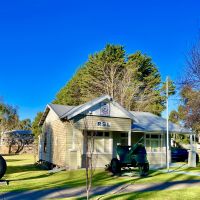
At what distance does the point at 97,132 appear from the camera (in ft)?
73.5

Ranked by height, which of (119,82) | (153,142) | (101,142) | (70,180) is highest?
(119,82)

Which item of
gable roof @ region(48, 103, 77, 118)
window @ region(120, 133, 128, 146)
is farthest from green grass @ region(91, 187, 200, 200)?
window @ region(120, 133, 128, 146)

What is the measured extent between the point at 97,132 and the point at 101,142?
0.83 m

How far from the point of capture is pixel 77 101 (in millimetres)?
46375

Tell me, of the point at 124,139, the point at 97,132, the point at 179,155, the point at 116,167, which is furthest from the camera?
the point at 179,155

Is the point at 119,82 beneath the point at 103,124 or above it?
above

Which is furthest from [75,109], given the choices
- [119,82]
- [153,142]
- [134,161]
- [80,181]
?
[119,82]

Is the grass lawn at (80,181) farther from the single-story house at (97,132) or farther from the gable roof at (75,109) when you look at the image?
Answer: the gable roof at (75,109)

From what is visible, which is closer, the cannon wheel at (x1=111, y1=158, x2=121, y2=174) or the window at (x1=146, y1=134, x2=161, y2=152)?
the cannon wheel at (x1=111, y1=158, x2=121, y2=174)

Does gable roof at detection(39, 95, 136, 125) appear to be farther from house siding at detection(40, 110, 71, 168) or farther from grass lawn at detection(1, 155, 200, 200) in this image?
grass lawn at detection(1, 155, 200, 200)

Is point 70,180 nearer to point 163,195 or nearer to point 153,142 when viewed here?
point 163,195

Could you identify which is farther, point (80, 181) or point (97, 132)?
point (97, 132)

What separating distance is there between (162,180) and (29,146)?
3421 centimetres

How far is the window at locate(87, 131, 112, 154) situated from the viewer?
22.1 meters
